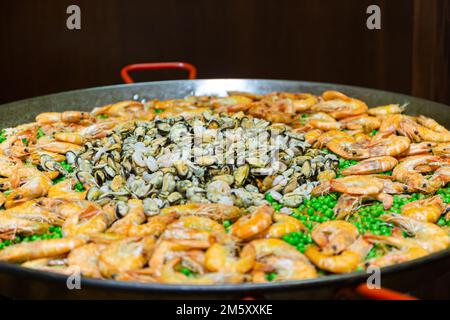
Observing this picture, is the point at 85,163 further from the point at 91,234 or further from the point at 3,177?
the point at 91,234

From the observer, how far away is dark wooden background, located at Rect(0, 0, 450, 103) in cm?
772

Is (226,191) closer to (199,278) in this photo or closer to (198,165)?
(198,165)

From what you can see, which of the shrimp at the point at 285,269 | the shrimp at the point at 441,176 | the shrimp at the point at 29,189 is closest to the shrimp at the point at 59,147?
the shrimp at the point at 29,189

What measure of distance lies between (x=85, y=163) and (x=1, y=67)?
16.5ft

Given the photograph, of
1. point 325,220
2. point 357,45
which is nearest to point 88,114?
point 325,220

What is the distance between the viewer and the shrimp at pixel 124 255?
2.53 m

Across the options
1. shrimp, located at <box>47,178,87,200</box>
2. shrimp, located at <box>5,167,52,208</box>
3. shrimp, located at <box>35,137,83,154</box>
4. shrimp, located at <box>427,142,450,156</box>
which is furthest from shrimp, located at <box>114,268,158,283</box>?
shrimp, located at <box>427,142,450,156</box>

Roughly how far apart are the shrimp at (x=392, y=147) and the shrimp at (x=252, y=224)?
4.37 ft

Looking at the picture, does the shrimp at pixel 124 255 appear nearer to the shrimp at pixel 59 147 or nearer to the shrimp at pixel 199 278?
the shrimp at pixel 199 278

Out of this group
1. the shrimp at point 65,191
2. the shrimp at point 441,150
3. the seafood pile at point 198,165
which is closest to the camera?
the seafood pile at point 198,165

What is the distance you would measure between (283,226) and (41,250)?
3.54 ft

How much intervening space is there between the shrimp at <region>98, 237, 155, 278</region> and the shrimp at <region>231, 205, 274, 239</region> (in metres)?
A: 0.38

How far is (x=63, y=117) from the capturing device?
192 inches

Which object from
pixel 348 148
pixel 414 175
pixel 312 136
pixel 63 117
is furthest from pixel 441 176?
pixel 63 117
